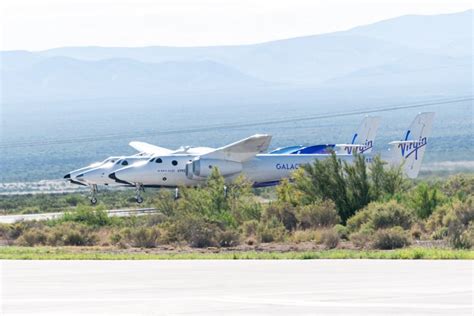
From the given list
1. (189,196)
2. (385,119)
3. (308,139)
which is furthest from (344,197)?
(385,119)

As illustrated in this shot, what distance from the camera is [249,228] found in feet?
84.5

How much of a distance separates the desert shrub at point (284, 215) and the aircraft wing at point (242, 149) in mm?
16971

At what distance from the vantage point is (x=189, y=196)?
31.3m

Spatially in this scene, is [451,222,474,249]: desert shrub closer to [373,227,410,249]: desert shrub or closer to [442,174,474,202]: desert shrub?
[373,227,410,249]: desert shrub

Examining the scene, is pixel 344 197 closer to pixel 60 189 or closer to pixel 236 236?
pixel 236 236

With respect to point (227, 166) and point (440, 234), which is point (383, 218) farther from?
point (227, 166)

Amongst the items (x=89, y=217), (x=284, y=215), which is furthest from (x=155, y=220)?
(x=284, y=215)

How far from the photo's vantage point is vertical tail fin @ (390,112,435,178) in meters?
46.8

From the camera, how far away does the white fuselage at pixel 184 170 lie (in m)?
44.5

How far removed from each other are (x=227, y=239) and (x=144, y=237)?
1865 millimetres

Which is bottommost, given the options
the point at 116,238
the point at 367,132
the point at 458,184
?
the point at 458,184
